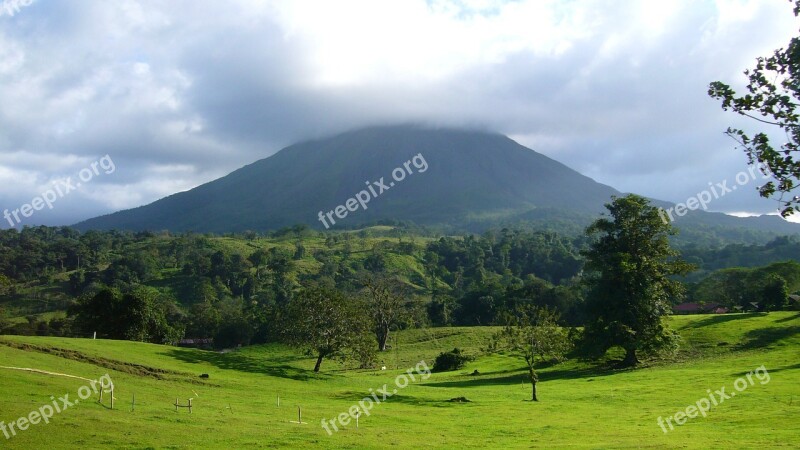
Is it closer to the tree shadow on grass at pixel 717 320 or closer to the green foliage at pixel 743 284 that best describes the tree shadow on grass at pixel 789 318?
the tree shadow on grass at pixel 717 320

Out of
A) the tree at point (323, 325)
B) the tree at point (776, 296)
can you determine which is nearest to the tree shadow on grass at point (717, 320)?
the tree at point (776, 296)

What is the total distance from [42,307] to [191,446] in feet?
415

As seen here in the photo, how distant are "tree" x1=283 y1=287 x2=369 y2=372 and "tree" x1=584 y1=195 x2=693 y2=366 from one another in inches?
931

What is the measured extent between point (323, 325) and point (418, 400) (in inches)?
818

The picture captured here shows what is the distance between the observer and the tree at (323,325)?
5900 centimetres

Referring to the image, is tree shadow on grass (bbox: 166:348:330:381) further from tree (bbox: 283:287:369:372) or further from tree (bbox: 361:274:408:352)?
tree (bbox: 361:274:408:352)

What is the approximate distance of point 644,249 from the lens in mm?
59469

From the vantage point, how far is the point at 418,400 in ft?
134

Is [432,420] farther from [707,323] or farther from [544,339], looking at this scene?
[707,323]

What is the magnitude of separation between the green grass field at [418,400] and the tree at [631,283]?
9.71 ft

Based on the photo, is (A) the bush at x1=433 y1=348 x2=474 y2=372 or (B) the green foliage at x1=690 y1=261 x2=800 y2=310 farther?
(B) the green foliage at x1=690 y1=261 x2=800 y2=310

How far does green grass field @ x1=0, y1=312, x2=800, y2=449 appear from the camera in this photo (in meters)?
24.0

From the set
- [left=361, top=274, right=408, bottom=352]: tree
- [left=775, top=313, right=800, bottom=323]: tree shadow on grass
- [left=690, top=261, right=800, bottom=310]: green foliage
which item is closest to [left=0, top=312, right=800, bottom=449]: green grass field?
[left=775, top=313, right=800, bottom=323]: tree shadow on grass

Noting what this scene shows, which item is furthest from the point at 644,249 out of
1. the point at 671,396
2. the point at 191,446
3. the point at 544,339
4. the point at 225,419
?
the point at 191,446
